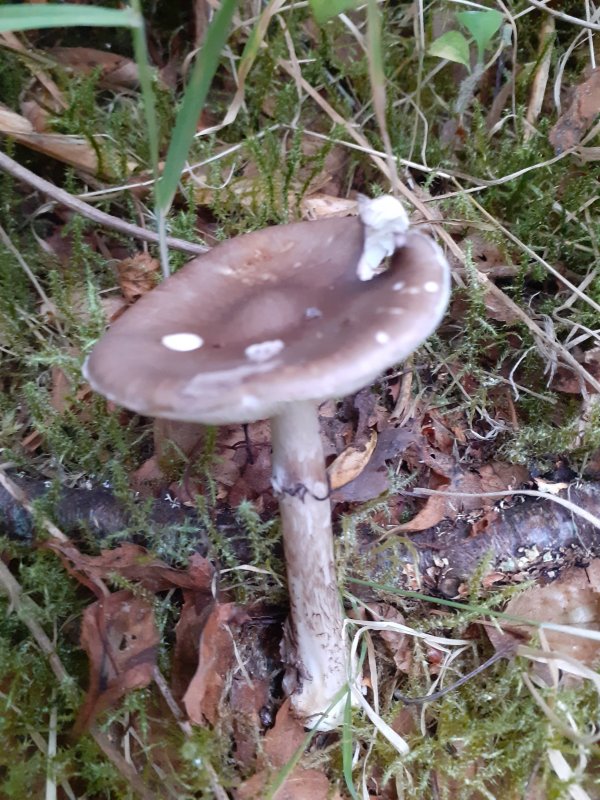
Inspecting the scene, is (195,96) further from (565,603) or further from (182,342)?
(565,603)

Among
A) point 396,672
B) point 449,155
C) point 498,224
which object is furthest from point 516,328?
point 396,672

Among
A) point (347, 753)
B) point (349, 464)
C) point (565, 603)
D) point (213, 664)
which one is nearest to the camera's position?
point (347, 753)

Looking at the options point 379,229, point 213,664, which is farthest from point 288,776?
point 379,229

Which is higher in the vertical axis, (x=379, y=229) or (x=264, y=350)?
(x=379, y=229)

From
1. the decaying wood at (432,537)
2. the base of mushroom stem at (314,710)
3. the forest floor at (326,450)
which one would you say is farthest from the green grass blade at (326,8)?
the base of mushroom stem at (314,710)

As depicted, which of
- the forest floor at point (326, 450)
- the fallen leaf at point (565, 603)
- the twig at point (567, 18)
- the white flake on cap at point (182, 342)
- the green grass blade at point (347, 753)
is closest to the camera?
the white flake on cap at point (182, 342)

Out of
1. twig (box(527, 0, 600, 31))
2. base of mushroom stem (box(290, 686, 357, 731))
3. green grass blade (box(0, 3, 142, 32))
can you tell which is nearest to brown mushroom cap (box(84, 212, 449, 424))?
green grass blade (box(0, 3, 142, 32))

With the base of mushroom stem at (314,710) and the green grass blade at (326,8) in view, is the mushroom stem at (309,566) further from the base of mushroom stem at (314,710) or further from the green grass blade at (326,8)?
the green grass blade at (326,8)
